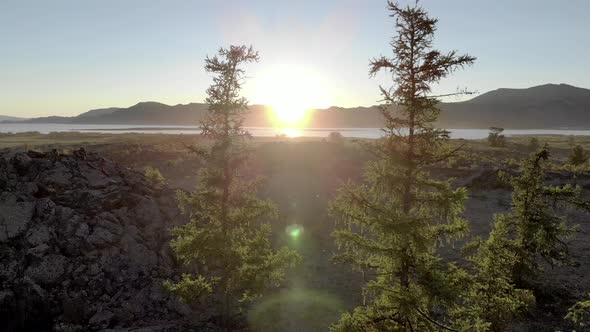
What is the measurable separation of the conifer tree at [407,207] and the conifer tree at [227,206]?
4745 mm

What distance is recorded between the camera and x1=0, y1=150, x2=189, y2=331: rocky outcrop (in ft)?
47.2

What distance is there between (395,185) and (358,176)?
35.1 m

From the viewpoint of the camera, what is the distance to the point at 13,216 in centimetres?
1630

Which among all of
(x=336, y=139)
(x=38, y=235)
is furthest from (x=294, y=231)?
(x=336, y=139)

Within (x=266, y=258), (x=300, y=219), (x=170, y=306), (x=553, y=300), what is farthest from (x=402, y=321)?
(x=300, y=219)

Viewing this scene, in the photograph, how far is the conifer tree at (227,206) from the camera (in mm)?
13133

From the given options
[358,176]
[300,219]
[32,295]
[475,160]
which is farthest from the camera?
[475,160]

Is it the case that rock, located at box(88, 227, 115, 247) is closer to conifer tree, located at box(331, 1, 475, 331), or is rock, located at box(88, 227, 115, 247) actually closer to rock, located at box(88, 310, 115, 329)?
rock, located at box(88, 310, 115, 329)

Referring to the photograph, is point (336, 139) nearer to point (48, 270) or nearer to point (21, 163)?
point (21, 163)

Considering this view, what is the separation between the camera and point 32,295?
47.0 feet

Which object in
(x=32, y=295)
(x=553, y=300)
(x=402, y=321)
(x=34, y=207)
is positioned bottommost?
(x=553, y=300)

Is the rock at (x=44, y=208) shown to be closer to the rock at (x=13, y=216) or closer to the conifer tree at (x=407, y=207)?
the rock at (x=13, y=216)

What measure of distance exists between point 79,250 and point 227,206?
25.7 feet

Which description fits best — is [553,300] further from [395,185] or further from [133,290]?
[133,290]
